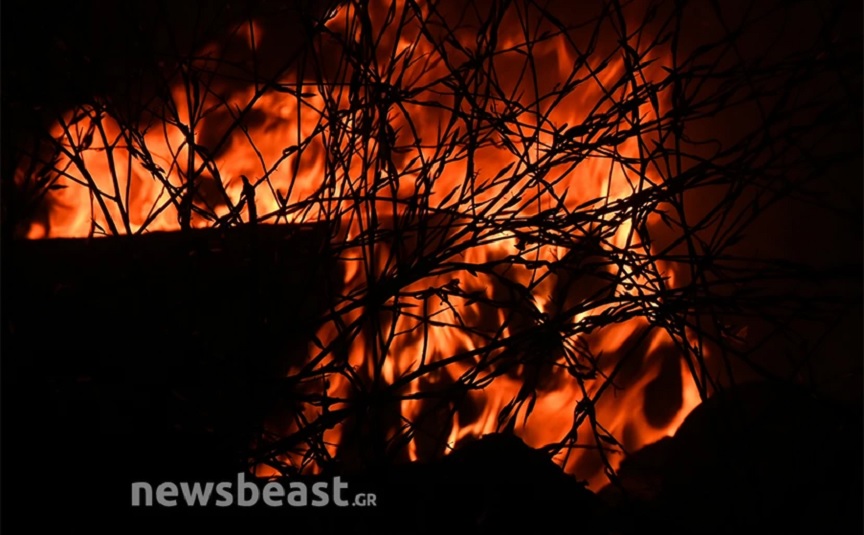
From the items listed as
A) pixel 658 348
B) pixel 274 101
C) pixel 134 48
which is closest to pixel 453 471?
pixel 658 348

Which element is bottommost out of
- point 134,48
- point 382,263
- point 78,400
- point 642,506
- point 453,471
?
point 642,506

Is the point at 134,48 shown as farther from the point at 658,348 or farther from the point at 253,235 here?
the point at 658,348

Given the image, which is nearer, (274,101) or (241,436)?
(241,436)

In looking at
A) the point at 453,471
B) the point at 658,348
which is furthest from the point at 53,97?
the point at 658,348

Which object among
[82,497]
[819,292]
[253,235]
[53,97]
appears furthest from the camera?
[819,292]

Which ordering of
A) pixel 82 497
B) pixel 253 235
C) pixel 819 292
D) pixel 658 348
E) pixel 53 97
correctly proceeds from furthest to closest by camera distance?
pixel 658 348, pixel 819 292, pixel 53 97, pixel 82 497, pixel 253 235

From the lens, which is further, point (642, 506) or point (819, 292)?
point (819, 292)

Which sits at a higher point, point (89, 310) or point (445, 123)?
point (445, 123)

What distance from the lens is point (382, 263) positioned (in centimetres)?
218

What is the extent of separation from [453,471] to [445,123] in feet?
3.06

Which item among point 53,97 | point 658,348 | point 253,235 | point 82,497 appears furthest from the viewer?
point 658,348

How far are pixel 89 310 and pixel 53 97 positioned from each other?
53 centimetres

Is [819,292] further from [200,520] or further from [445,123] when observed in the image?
[200,520]

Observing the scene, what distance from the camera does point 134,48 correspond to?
1963 millimetres
